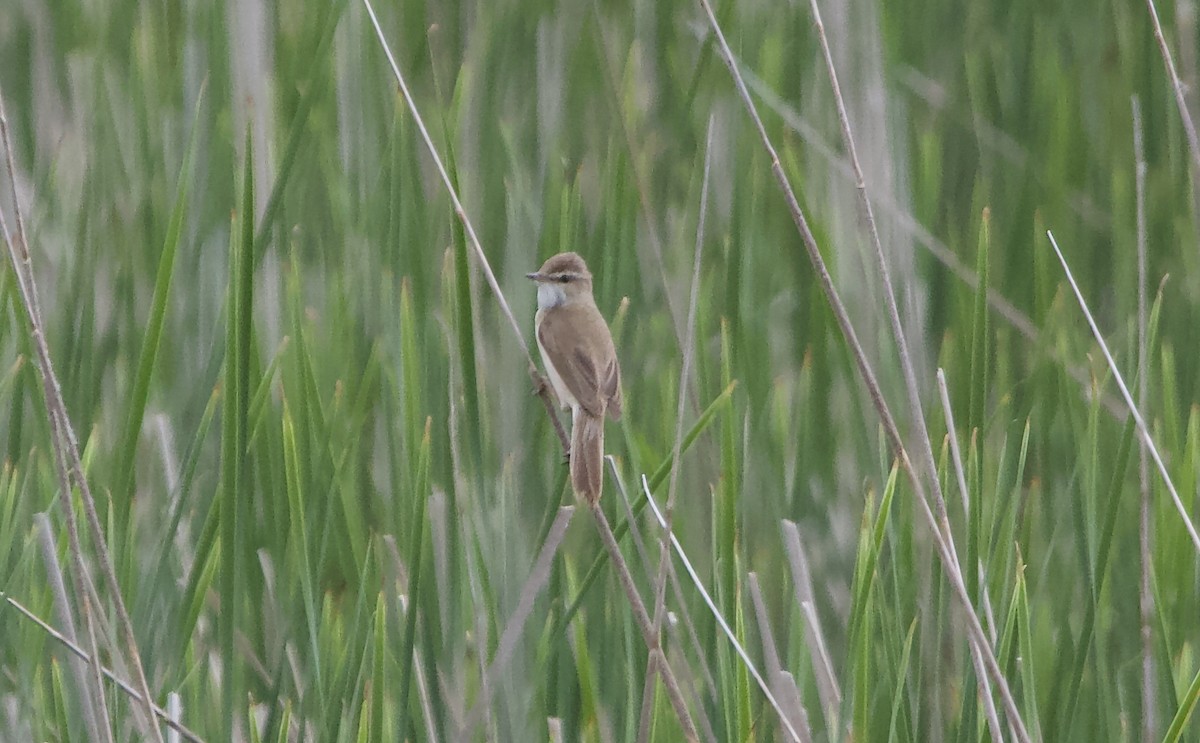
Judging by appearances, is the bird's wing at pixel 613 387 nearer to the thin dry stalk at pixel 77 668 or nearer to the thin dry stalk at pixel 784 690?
the thin dry stalk at pixel 784 690

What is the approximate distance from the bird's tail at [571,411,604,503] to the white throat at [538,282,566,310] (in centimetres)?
39

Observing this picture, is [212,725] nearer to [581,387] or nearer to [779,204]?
[581,387]

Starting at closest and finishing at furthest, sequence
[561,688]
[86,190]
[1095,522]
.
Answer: [1095,522] < [561,688] < [86,190]

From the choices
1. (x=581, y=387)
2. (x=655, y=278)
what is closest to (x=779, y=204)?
(x=655, y=278)

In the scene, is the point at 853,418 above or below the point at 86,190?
below

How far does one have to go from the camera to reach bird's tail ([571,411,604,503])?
2179 mm

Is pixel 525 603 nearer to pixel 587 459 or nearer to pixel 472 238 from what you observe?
pixel 587 459

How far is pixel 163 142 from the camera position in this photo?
301 centimetres

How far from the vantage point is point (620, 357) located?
2.67 meters

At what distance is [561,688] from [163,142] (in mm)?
1502

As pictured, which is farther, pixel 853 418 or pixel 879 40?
pixel 879 40

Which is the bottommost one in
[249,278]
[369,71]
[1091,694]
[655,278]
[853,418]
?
[1091,694]

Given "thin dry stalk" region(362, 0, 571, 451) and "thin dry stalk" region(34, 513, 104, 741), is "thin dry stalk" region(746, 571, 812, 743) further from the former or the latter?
Answer: "thin dry stalk" region(34, 513, 104, 741)

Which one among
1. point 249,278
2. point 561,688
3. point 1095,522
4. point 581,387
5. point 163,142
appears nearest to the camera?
point 249,278
